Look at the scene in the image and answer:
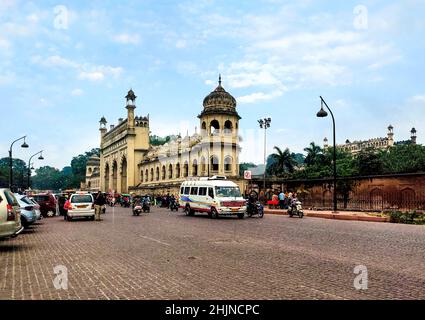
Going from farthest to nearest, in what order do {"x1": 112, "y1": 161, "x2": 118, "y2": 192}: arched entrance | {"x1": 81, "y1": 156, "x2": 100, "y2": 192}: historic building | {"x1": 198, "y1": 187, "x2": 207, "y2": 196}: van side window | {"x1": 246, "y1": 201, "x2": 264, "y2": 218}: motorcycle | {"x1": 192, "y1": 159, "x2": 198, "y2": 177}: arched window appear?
{"x1": 81, "y1": 156, "x2": 100, "y2": 192}: historic building < {"x1": 112, "y1": 161, "x2": 118, "y2": 192}: arched entrance < {"x1": 192, "y1": 159, "x2": 198, "y2": 177}: arched window < {"x1": 246, "y1": 201, "x2": 264, "y2": 218}: motorcycle < {"x1": 198, "y1": 187, "x2": 207, "y2": 196}: van side window

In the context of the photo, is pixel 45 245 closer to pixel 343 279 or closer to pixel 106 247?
pixel 106 247

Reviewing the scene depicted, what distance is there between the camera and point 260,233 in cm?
1409

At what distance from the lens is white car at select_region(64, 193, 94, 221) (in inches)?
870

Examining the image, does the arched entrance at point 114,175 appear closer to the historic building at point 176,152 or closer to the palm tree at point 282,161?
the historic building at point 176,152

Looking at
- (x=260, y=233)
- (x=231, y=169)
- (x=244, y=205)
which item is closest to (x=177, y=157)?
(x=231, y=169)

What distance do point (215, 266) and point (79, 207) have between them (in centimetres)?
1637

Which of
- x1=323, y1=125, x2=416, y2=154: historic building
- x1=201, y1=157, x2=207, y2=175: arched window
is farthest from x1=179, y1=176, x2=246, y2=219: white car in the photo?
x1=323, y1=125, x2=416, y2=154: historic building

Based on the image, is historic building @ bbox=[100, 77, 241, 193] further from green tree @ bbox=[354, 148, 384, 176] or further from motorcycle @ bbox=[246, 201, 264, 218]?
green tree @ bbox=[354, 148, 384, 176]

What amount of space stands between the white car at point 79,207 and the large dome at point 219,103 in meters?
25.6

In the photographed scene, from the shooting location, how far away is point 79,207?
22.3m

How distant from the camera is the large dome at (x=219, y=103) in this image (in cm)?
4604

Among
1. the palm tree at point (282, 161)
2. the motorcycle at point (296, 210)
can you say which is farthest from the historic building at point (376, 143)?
the motorcycle at point (296, 210)

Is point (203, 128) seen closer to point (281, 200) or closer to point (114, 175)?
point (281, 200)
